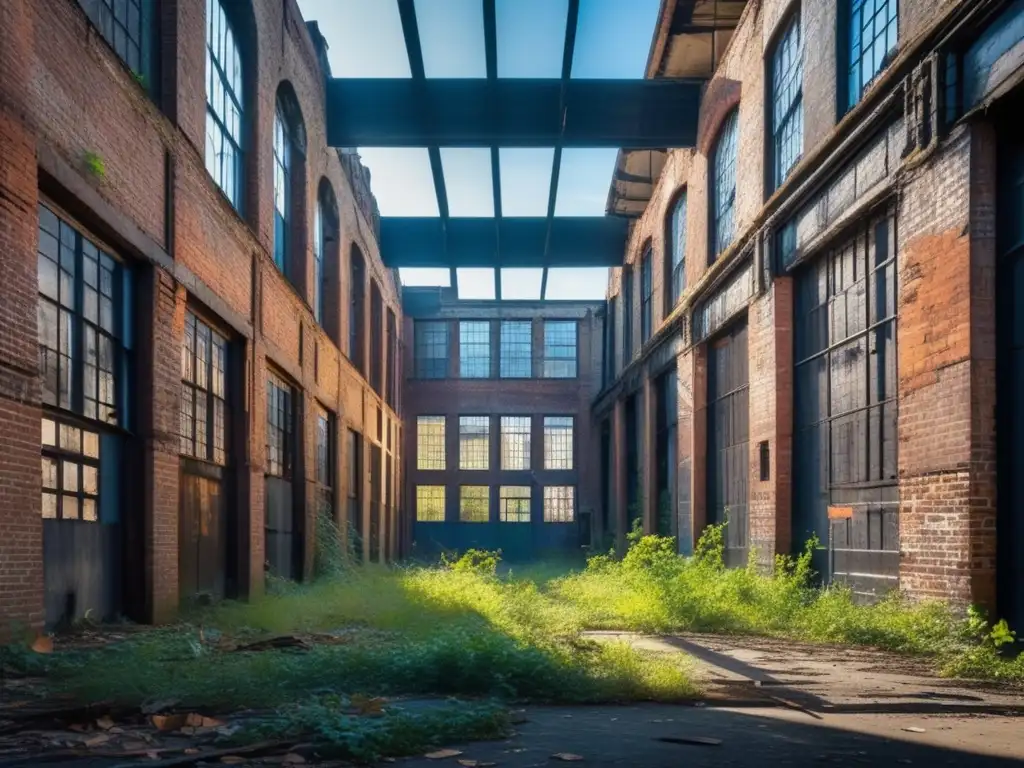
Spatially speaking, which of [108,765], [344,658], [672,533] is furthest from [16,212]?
[672,533]

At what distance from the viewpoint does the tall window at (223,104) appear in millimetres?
12977

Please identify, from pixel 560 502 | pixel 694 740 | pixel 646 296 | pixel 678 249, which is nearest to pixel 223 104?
pixel 678 249

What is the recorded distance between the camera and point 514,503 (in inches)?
1373

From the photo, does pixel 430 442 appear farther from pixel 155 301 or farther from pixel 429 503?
pixel 155 301

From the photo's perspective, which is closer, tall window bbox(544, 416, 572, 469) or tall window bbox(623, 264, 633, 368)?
tall window bbox(623, 264, 633, 368)

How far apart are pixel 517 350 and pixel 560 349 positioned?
4.80 feet

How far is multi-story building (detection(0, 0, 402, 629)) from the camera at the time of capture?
7793mm

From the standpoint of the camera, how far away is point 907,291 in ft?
31.5

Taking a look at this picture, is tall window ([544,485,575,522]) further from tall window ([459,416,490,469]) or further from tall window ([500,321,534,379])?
tall window ([500,321,534,379])

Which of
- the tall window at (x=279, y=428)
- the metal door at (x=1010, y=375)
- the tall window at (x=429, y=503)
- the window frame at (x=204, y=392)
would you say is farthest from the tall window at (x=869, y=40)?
the tall window at (x=429, y=503)

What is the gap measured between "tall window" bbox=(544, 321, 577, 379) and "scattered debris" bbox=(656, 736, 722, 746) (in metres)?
30.1

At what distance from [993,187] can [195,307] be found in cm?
840

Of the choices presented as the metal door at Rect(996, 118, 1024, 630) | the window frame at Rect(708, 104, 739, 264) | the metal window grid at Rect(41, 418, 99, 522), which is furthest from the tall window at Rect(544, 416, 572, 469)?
the metal door at Rect(996, 118, 1024, 630)

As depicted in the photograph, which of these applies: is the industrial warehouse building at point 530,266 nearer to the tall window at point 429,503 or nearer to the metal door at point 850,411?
the metal door at point 850,411
